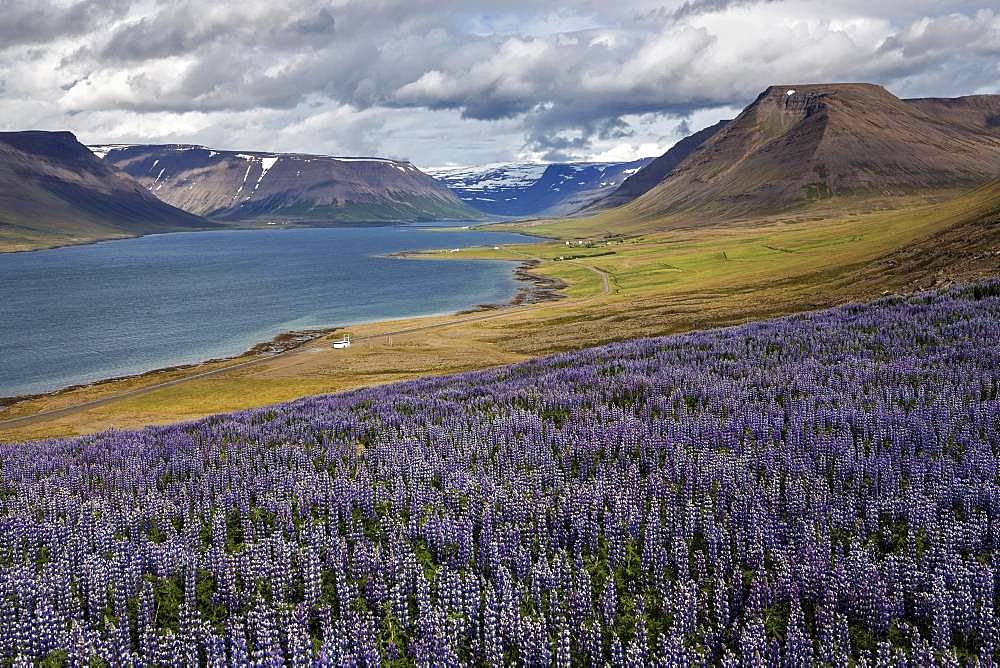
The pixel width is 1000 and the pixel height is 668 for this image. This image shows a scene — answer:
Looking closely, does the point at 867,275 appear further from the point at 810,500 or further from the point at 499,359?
the point at 810,500

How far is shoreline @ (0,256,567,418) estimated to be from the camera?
7259 centimetres

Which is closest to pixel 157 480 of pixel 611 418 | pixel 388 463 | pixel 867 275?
pixel 388 463

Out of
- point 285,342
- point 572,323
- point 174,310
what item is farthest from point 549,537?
point 174,310

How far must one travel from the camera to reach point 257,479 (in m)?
12.7

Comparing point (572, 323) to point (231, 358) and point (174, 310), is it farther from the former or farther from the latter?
point (174, 310)

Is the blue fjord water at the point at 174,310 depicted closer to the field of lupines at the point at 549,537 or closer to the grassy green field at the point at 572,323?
the grassy green field at the point at 572,323

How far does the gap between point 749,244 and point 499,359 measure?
450 feet

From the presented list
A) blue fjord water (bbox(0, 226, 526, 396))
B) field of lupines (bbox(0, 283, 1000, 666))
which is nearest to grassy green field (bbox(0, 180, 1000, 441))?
blue fjord water (bbox(0, 226, 526, 396))

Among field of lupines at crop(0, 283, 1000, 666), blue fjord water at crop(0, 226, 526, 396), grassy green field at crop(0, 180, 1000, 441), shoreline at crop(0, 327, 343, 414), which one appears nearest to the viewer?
field of lupines at crop(0, 283, 1000, 666)

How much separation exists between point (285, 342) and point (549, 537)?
309 feet

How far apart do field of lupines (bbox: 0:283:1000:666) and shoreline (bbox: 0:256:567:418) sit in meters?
64.1

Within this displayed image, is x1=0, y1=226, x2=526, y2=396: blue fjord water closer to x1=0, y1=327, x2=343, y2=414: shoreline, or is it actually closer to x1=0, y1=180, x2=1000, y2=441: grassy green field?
x1=0, y1=327, x2=343, y2=414: shoreline

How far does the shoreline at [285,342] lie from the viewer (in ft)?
238

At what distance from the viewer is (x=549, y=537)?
9.68m
